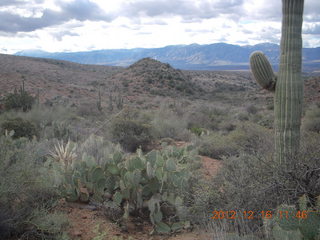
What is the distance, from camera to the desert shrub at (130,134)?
9680 mm

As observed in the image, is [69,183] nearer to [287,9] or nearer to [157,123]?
[287,9]

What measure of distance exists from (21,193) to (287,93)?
409cm

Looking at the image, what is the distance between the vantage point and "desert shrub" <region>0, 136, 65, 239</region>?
371 centimetres

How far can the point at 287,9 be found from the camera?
509 cm

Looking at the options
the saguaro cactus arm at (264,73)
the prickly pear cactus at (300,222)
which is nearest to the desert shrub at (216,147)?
the saguaro cactus arm at (264,73)

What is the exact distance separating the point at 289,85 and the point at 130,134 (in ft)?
18.5

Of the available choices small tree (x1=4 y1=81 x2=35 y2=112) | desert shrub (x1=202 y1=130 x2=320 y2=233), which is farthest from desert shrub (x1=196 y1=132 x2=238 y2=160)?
small tree (x1=4 y1=81 x2=35 y2=112)

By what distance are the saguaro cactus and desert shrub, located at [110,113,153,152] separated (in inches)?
207

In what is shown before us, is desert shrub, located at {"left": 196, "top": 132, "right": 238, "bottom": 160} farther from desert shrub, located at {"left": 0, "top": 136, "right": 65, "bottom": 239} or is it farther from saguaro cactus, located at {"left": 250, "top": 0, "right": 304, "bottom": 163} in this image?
desert shrub, located at {"left": 0, "top": 136, "right": 65, "bottom": 239}

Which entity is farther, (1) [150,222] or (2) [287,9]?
(2) [287,9]

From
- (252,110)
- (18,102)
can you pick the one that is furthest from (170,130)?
(252,110)

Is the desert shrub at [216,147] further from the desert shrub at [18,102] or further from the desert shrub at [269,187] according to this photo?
the desert shrub at [18,102]

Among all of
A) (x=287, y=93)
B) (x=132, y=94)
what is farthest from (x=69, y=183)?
(x=132, y=94)

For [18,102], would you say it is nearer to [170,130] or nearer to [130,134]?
[170,130]
